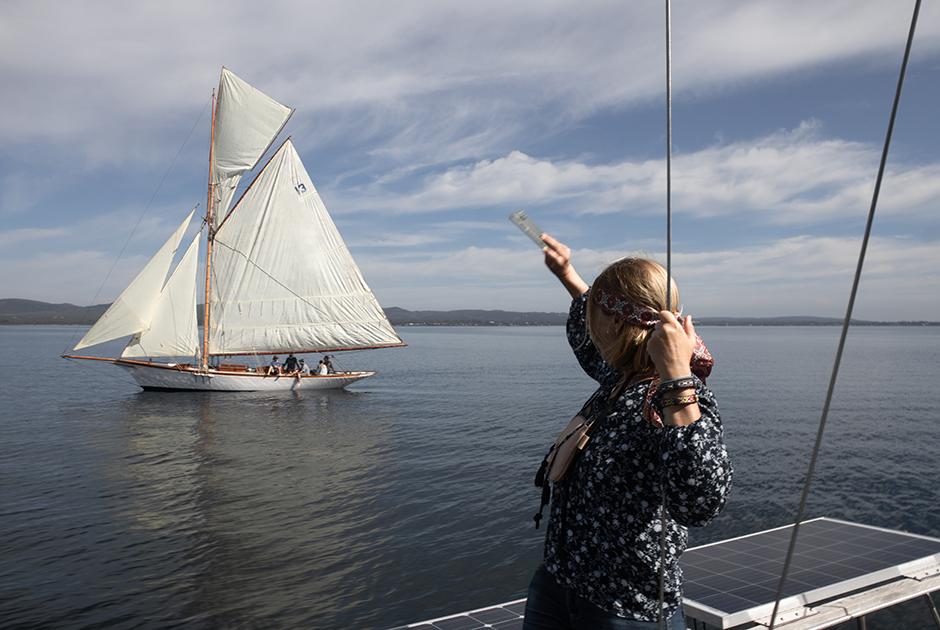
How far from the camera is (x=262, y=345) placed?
40.4m

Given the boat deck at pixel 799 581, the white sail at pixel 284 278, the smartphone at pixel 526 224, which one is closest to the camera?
the smartphone at pixel 526 224

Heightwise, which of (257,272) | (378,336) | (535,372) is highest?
(257,272)

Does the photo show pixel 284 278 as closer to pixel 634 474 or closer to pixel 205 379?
pixel 205 379

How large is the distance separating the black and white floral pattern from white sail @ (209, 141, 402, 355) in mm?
37511

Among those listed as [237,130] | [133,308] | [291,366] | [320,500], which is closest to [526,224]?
[320,500]

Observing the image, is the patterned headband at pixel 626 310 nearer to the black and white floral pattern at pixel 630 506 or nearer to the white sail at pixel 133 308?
the black and white floral pattern at pixel 630 506

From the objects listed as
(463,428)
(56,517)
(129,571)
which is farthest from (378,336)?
(129,571)

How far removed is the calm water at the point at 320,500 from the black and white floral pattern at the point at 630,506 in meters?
7.80

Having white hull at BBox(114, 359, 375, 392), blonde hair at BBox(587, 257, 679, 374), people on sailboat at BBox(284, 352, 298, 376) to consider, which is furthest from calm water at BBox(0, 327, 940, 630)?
blonde hair at BBox(587, 257, 679, 374)

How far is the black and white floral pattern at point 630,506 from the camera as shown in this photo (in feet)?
6.72

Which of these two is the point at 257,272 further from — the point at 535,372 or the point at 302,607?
the point at 302,607

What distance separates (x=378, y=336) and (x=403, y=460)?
21.6m

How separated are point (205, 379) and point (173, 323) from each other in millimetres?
4072

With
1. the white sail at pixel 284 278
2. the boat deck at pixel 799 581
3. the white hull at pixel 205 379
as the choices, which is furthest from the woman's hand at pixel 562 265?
the white hull at pixel 205 379
